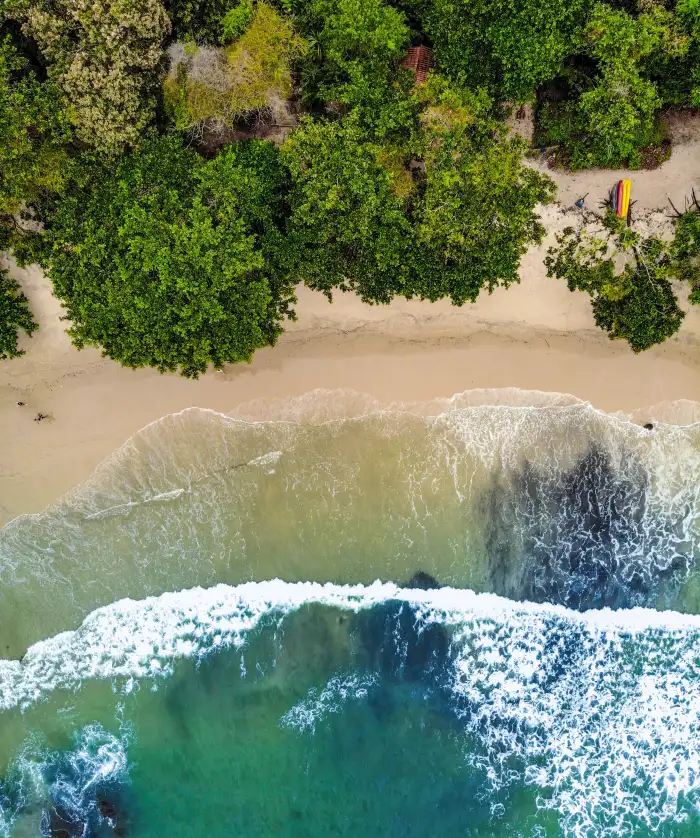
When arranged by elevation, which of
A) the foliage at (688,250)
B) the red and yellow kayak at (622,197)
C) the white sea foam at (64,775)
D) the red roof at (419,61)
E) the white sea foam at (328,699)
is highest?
the red roof at (419,61)

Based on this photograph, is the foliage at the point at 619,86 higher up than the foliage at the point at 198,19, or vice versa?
the foliage at the point at 198,19

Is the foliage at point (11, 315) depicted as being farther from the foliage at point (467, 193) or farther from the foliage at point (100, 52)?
the foliage at point (467, 193)

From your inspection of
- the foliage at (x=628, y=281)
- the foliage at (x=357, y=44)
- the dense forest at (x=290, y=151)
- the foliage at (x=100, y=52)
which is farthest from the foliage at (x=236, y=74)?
the foliage at (x=628, y=281)

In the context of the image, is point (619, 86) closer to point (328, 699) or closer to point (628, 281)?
point (628, 281)

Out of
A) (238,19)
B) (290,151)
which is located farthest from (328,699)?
(238,19)

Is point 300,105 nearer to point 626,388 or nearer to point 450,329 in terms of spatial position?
point 450,329

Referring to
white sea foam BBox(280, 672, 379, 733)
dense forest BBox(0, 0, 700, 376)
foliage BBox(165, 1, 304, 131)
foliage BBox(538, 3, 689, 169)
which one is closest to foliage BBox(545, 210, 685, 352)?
dense forest BBox(0, 0, 700, 376)
